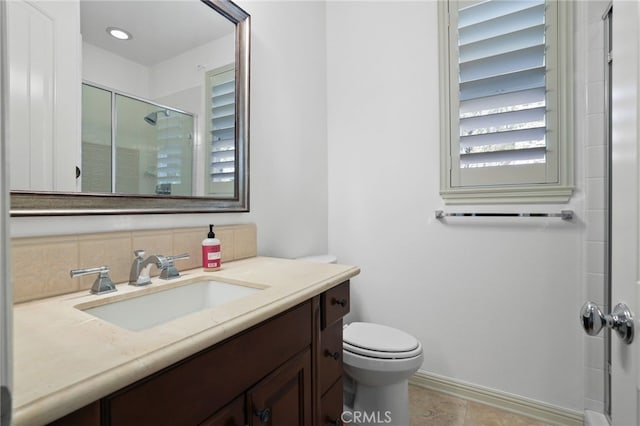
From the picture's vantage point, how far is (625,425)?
0.60 metres

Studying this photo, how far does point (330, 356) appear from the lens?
1055 mm

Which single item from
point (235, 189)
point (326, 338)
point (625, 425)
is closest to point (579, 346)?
point (625, 425)

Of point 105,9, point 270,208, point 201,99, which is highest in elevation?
point 105,9

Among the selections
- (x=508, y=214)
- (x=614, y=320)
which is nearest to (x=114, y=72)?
(x=614, y=320)

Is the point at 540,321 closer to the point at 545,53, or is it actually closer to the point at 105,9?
the point at 545,53

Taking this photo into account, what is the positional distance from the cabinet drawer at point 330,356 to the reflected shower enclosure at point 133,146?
74 centimetres

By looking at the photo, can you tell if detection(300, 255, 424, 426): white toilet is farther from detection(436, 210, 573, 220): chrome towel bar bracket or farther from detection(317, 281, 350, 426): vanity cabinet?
detection(436, 210, 573, 220): chrome towel bar bracket

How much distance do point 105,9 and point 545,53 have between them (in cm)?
185

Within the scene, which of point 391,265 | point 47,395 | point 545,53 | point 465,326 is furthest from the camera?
point 391,265

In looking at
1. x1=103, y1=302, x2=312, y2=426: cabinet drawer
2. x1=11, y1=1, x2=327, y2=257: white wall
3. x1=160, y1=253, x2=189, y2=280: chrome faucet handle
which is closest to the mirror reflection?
x1=11, y1=1, x2=327, y2=257: white wall

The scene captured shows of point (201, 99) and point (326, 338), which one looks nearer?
point (326, 338)

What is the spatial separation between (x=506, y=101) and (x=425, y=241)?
33.2 inches

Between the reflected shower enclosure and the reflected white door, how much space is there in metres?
1.25

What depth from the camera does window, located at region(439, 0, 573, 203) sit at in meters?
1.50
